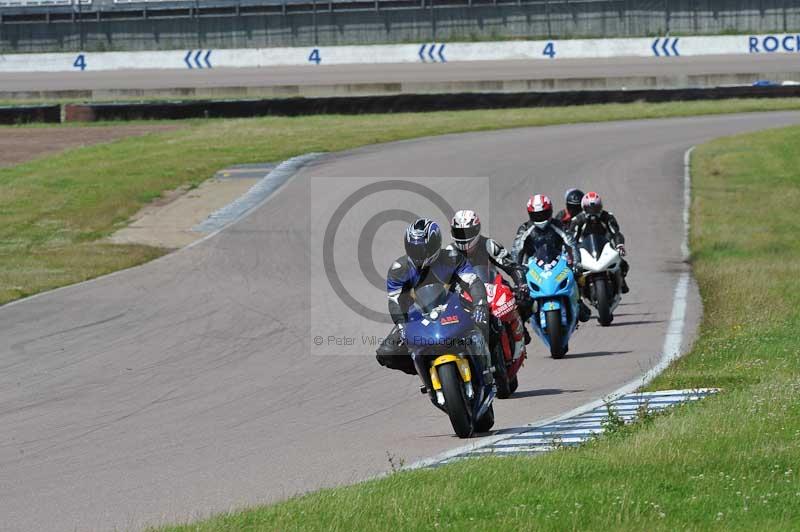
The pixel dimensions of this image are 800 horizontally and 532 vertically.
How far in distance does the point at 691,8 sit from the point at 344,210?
128ft

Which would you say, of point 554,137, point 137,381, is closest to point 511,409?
point 137,381

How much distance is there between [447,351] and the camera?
374 inches

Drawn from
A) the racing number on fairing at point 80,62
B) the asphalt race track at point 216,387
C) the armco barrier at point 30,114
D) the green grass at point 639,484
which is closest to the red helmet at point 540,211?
the asphalt race track at point 216,387

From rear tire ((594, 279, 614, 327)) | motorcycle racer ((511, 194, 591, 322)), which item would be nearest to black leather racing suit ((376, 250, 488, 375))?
motorcycle racer ((511, 194, 591, 322))

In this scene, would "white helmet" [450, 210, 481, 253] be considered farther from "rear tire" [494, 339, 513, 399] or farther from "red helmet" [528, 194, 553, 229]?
"red helmet" [528, 194, 553, 229]

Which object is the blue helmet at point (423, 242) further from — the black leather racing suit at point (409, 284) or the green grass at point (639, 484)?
the green grass at point (639, 484)

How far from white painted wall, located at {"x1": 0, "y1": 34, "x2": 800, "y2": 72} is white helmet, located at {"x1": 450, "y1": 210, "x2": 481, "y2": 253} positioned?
49.4 meters

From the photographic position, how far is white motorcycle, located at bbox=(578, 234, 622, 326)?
15.8m

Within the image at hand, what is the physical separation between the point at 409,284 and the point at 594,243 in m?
6.76

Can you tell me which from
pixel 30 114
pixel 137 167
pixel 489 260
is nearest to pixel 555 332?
pixel 489 260

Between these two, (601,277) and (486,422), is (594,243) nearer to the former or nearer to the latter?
(601,277)

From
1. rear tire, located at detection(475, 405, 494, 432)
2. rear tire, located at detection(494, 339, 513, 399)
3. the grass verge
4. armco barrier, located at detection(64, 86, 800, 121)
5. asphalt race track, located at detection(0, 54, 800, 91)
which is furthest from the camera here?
asphalt race track, located at detection(0, 54, 800, 91)

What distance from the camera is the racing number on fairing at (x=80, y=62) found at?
63562 millimetres

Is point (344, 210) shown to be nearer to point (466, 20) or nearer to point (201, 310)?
point (201, 310)
